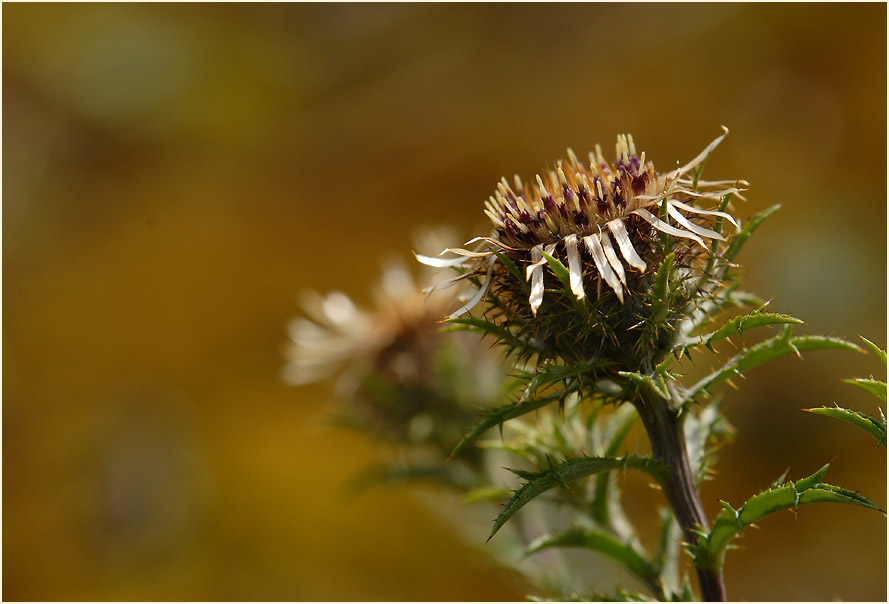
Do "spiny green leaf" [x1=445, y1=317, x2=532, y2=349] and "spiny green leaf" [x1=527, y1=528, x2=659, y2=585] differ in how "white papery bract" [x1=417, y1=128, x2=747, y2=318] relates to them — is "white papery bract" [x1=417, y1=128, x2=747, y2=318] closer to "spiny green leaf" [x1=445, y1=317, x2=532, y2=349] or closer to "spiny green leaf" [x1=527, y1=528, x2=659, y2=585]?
"spiny green leaf" [x1=445, y1=317, x2=532, y2=349]

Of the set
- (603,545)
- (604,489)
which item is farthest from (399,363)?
(603,545)

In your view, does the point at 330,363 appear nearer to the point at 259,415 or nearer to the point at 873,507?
the point at 873,507

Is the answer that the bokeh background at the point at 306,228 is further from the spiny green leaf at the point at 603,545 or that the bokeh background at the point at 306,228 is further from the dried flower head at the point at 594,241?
the dried flower head at the point at 594,241

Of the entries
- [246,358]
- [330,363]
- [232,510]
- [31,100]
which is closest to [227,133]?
[31,100]

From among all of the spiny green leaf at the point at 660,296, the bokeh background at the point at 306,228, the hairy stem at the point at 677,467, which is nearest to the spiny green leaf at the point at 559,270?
the spiny green leaf at the point at 660,296

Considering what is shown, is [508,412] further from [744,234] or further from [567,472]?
[744,234]

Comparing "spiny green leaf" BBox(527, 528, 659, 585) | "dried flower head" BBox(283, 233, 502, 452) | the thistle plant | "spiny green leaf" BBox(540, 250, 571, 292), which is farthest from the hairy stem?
"dried flower head" BBox(283, 233, 502, 452)

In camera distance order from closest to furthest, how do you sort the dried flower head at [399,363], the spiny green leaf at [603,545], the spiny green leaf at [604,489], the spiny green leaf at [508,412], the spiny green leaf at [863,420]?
the spiny green leaf at [863,420]
the spiny green leaf at [508,412]
the spiny green leaf at [603,545]
the spiny green leaf at [604,489]
the dried flower head at [399,363]
